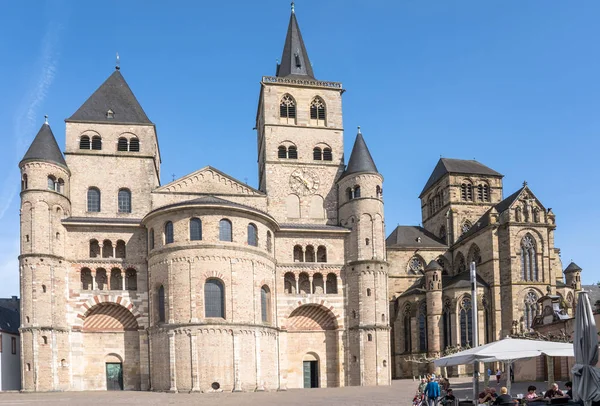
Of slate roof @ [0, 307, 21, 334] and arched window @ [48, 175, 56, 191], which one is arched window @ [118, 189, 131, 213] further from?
slate roof @ [0, 307, 21, 334]

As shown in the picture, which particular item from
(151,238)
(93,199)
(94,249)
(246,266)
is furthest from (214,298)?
(93,199)

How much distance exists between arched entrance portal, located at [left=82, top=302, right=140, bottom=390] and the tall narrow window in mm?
8062

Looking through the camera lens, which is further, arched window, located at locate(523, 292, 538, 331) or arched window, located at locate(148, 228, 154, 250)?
arched window, located at locate(523, 292, 538, 331)

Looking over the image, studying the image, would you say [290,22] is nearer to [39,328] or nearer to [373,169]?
[373,169]

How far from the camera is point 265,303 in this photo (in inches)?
1779

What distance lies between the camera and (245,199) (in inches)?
1965

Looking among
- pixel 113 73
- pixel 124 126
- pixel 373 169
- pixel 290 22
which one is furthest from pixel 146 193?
Result: pixel 290 22

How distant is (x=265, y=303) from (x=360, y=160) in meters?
14.1

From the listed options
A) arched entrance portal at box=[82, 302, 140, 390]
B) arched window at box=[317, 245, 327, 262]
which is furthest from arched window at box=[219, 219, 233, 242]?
arched entrance portal at box=[82, 302, 140, 390]

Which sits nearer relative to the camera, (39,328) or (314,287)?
(39,328)

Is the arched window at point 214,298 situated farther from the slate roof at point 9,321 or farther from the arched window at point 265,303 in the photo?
the slate roof at point 9,321

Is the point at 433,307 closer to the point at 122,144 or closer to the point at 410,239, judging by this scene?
the point at 410,239

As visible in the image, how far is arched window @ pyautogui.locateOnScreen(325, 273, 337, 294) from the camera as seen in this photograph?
4906 cm

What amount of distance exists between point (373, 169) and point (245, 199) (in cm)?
1047
